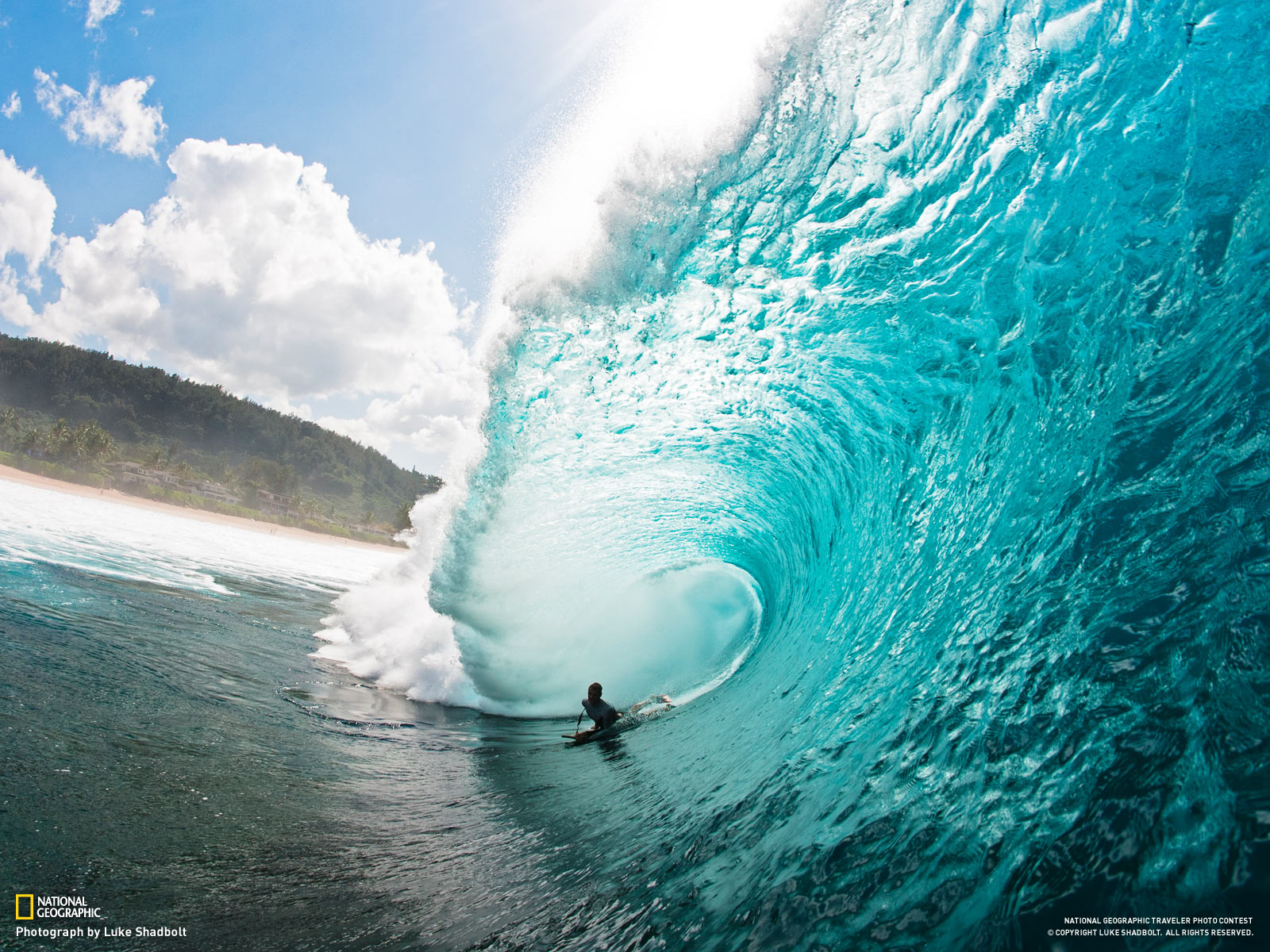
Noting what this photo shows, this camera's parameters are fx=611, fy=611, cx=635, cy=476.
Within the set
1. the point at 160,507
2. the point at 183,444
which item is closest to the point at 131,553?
the point at 160,507

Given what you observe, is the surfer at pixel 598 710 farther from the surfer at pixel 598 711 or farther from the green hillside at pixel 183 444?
the green hillside at pixel 183 444

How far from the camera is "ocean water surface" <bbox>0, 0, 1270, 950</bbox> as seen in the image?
9.30 feet

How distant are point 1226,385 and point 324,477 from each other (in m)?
174

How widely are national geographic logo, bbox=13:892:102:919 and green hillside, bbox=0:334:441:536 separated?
91.7 m

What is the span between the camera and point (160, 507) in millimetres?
72688

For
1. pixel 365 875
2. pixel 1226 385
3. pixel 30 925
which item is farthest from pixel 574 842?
pixel 1226 385

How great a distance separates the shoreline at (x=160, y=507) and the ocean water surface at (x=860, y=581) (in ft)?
242

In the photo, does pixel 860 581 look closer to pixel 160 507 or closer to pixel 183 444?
pixel 160 507

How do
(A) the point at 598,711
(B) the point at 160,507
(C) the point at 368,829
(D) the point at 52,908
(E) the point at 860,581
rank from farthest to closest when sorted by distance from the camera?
(B) the point at 160,507, (A) the point at 598,711, (E) the point at 860,581, (C) the point at 368,829, (D) the point at 52,908

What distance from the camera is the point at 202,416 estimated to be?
145625 mm

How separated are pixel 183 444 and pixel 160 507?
81.4 metres

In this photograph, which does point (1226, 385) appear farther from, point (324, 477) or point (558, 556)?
point (324, 477)

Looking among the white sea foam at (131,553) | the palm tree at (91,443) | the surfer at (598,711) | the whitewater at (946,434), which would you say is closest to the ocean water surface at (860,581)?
the whitewater at (946,434)

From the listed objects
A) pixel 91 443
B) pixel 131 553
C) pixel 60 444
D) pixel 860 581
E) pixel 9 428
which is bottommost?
pixel 860 581
